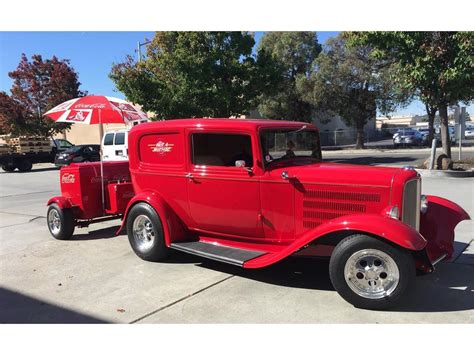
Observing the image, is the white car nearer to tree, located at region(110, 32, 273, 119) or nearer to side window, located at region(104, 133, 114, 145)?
side window, located at region(104, 133, 114, 145)

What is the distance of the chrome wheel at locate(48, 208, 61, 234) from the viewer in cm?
682

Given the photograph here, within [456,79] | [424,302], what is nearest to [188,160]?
[424,302]

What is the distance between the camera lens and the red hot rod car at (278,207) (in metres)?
3.96

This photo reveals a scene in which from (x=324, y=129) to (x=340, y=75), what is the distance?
14.0 metres

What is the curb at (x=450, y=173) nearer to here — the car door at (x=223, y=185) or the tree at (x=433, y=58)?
the tree at (x=433, y=58)

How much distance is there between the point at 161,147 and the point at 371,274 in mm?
3124

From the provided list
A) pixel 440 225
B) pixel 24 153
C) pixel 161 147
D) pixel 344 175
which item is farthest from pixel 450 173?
pixel 24 153

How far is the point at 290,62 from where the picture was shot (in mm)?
31500

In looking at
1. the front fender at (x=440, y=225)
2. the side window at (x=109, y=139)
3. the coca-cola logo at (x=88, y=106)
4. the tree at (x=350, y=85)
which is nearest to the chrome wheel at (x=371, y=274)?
the front fender at (x=440, y=225)

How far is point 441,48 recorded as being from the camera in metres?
12.7

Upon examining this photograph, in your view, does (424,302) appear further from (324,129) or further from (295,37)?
(324,129)

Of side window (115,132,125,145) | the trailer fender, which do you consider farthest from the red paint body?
side window (115,132,125,145)

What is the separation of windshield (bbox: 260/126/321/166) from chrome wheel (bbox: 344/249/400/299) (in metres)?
1.49

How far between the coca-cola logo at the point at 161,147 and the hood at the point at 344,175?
1679 mm
